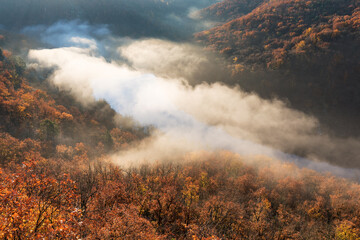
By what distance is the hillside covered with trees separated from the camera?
18.7 m

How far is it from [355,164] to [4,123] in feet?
863

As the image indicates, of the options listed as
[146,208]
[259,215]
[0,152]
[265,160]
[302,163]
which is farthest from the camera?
[302,163]

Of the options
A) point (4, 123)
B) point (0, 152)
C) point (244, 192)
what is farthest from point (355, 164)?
point (4, 123)

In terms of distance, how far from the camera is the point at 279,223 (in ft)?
165

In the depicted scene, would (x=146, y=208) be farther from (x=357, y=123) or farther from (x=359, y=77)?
(x=359, y=77)

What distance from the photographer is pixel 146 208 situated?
34438 millimetres

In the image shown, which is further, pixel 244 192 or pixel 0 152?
pixel 0 152

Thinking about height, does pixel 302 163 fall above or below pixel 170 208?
above

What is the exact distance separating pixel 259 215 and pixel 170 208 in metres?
24.3

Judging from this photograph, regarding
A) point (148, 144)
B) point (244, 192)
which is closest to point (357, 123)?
point (244, 192)

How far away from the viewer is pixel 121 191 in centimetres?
3488

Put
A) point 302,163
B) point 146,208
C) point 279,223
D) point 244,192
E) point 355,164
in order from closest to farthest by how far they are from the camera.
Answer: point 146,208 < point 279,223 < point 244,192 < point 355,164 < point 302,163

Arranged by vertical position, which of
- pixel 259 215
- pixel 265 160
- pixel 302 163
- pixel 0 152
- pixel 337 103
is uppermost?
pixel 337 103

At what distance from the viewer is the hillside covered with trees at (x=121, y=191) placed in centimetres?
1867
